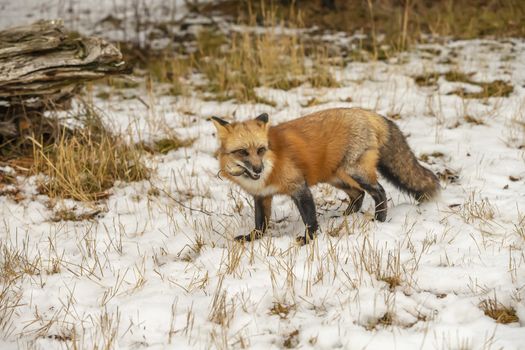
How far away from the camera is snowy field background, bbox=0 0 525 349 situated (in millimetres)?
3475

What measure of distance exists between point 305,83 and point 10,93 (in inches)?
190

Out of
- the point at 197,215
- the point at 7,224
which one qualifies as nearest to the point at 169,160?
the point at 197,215

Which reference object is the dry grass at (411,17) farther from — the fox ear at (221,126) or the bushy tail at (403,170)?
the fox ear at (221,126)

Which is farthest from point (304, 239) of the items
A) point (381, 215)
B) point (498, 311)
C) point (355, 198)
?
point (498, 311)

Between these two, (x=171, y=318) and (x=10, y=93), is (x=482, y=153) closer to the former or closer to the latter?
(x=171, y=318)

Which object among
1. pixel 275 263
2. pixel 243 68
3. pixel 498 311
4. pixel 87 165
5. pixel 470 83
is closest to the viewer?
pixel 498 311

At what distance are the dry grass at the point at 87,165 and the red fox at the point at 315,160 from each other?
2.02m

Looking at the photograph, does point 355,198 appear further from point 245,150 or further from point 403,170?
point 245,150

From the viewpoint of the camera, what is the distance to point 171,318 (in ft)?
12.0

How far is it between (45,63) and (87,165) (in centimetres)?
127

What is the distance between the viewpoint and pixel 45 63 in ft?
20.7

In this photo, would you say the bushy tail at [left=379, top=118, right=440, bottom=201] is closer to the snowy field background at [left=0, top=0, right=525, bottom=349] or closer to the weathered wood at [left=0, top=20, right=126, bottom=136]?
the snowy field background at [left=0, top=0, right=525, bottom=349]

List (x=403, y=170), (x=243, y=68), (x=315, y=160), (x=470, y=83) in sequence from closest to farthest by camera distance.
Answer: (x=315, y=160) → (x=403, y=170) → (x=470, y=83) → (x=243, y=68)

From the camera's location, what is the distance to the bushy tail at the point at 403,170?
532 cm
